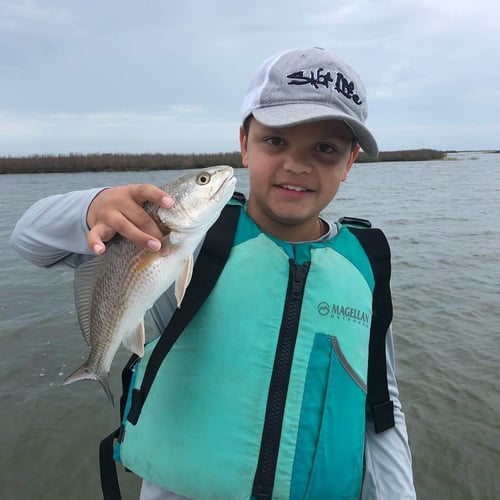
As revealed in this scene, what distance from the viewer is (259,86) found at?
7.34 ft

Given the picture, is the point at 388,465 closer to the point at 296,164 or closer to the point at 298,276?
the point at 298,276

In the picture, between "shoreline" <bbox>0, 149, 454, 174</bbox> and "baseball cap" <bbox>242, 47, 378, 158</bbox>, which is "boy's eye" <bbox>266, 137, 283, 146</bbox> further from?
"shoreline" <bbox>0, 149, 454, 174</bbox>

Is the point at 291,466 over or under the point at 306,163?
under

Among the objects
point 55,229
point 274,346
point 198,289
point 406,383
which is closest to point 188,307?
point 198,289

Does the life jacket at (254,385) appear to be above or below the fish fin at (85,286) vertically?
below

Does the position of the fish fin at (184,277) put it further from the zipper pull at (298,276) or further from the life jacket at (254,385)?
the zipper pull at (298,276)

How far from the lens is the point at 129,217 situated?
1707 mm

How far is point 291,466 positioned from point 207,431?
45cm

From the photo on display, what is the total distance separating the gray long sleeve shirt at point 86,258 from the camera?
6.37ft

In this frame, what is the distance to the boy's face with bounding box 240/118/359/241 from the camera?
6.93ft

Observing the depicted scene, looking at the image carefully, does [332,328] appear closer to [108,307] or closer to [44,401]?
[108,307]

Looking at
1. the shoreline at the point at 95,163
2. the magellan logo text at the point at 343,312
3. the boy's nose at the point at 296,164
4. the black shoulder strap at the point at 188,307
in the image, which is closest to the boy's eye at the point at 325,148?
the boy's nose at the point at 296,164

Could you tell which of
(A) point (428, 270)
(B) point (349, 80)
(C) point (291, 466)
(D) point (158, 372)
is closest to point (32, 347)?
(D) point (158, 372)

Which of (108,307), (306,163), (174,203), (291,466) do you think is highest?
(306,163)
